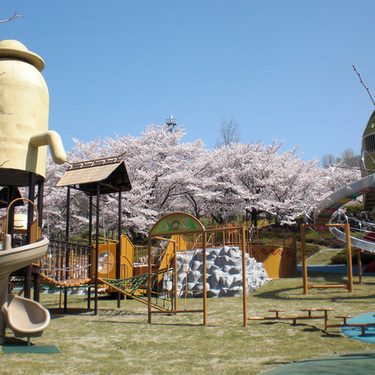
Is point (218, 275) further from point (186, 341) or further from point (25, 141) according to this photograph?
point (25, 141)

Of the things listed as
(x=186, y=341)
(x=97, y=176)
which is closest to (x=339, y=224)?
(x=186, y=341)

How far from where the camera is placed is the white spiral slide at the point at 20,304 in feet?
28.7

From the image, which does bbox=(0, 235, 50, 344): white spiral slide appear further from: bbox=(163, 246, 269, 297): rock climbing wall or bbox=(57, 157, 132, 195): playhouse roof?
bbox=(163, 246, 269, 297): rock climbing wall

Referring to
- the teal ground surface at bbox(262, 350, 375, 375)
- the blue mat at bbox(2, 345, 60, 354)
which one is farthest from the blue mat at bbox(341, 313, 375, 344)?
the blue mat at bbox(2, 345, 60, 354)

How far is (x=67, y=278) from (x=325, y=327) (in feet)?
25.9

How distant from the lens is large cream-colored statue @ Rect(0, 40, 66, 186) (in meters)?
10.7

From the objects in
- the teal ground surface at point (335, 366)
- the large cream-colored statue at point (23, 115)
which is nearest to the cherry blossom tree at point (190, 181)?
the large cream-colored statue at point (23, 115)

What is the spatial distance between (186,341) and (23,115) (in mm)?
6736

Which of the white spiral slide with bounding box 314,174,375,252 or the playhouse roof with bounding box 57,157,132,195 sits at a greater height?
the playhouse roof with bounding box 57,157,132,195

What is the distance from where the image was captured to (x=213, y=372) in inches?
288

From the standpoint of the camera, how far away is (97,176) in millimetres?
14891

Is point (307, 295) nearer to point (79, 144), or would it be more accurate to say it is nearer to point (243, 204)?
point (243, 204)

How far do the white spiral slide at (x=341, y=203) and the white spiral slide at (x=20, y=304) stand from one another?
36.0ft

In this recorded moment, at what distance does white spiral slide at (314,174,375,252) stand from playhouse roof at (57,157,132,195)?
24.8 ft
